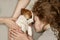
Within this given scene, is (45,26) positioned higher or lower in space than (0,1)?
lower

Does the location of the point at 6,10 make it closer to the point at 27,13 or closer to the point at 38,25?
the point at 27,13

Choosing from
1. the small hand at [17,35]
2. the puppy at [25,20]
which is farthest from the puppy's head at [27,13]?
the small hand at [17,35]

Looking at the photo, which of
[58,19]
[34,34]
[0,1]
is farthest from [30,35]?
[0,1]

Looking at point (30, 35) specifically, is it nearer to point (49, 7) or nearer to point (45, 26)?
point (45, 26)

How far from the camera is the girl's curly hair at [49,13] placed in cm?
95

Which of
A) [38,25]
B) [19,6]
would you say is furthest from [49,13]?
[19,6]

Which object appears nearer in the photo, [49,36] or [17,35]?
[49,36]

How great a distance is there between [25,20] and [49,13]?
19 centimetres

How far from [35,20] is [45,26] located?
0.32 ft

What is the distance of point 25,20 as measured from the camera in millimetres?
1007

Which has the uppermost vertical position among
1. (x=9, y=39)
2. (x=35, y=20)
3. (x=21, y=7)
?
(x=21, y=7)

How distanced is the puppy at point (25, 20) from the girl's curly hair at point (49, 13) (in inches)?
2.7

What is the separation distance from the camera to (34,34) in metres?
1.06

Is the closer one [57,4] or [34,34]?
[57,4]
